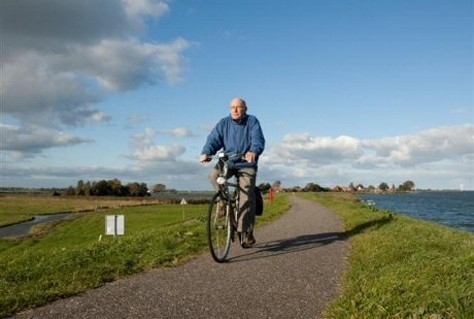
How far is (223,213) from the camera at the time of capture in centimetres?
871

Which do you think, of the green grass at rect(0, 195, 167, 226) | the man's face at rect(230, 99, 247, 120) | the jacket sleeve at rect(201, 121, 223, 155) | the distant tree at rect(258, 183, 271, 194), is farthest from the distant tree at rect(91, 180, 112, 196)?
the man's face at rect(230, 99, 247, 120)

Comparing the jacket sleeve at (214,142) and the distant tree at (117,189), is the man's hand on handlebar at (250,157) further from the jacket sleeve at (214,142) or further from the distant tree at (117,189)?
the distant tree at (117,189)

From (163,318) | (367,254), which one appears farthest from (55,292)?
(367,254)

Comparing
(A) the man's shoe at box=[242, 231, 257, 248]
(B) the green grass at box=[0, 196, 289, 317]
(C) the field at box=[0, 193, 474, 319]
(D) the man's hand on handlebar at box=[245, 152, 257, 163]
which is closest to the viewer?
(C) the field at box=[0, 193, 474, 319]

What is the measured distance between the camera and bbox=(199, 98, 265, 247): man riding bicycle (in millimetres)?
8820

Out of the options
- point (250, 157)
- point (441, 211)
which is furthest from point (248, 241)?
point (441, 211)

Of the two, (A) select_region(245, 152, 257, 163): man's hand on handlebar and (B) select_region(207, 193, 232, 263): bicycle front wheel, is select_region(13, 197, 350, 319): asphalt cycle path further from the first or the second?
(A) select_region(245, 152, 257, 163): man's hand on handlebar

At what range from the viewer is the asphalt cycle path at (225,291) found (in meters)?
5.24

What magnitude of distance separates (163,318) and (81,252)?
401 centimetres

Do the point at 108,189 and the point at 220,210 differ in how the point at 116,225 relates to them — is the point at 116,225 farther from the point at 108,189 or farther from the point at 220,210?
the point at 108,189

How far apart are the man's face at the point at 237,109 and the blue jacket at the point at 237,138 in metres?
0.11

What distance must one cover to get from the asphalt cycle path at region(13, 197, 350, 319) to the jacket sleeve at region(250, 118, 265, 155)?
1852 millimetres

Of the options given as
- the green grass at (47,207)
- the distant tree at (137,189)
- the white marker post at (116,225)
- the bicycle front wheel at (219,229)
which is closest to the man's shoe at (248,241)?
the bicycle front wheel at (219,229)

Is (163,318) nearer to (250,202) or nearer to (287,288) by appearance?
(287,288)
